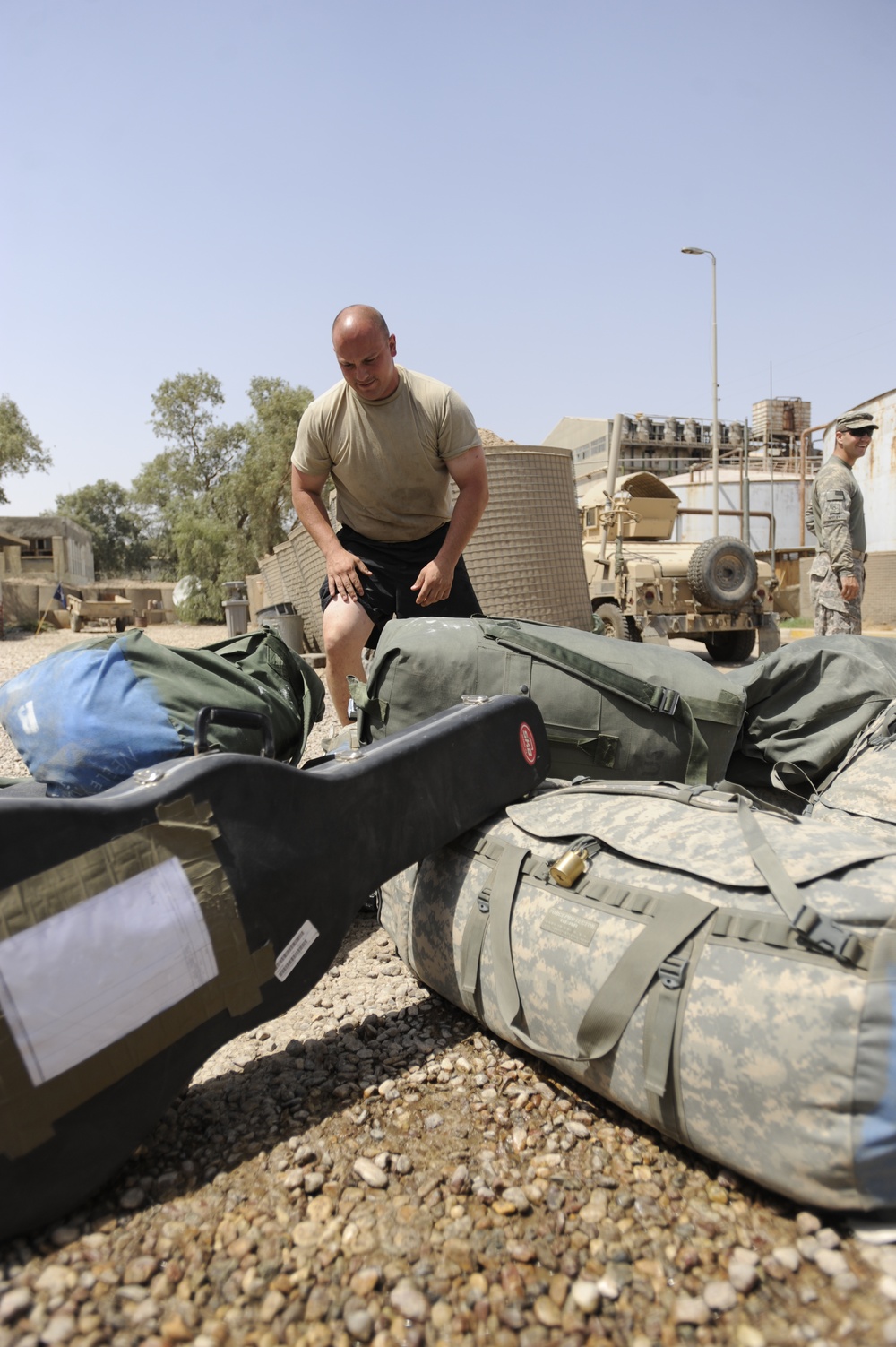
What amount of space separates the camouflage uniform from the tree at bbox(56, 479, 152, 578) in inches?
2241

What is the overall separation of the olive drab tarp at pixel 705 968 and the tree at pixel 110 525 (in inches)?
2349

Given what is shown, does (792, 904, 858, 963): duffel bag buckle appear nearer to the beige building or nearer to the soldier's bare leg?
the soldier's bare leg

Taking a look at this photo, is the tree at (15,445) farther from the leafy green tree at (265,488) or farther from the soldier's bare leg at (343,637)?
the soldier's bare leg at (343,637)

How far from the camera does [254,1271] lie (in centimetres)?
122

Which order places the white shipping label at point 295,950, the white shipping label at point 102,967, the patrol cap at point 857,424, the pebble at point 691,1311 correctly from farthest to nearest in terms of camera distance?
the patrol cap at point 857,424, the white shipping label at point 295,950, the white shipping label at point 102,967, the pebble at point 691,1311

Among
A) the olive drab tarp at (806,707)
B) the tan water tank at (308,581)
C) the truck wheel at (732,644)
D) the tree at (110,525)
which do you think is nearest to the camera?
the olive drab tarp at (806,707)

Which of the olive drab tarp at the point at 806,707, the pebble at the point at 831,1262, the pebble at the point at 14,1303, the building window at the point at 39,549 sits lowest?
the pebble at the point at 831,1262

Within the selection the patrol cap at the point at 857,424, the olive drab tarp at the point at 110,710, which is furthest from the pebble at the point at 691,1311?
the patrol cap at the point at 857,424

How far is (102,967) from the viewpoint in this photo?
1.30 meters

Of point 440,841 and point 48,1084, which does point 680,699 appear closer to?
point 440,841

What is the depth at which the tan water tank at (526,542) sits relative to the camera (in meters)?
7.12

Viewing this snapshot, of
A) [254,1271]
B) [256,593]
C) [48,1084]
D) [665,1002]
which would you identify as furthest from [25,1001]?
[256,593]

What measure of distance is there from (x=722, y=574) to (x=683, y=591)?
1.53 feet

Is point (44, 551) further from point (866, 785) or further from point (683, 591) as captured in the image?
point (866, 785)
